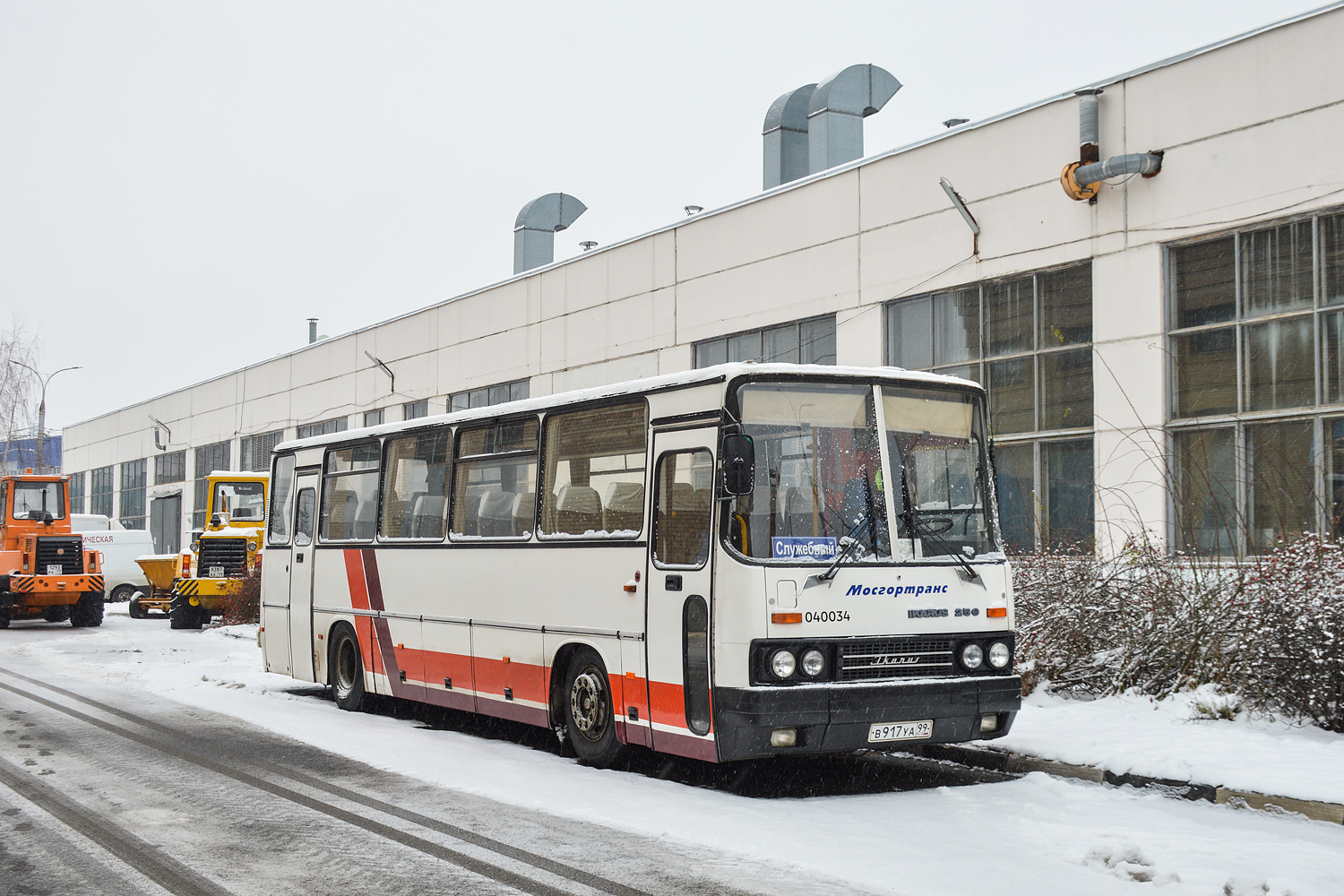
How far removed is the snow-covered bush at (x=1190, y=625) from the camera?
32.4 ft

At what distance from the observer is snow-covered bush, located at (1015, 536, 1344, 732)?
9.89 meters

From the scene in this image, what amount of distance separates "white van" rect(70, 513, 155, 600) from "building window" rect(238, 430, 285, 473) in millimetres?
8576

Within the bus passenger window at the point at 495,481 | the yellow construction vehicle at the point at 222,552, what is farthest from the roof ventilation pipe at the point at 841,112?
the bus passenger window at the point at 495,481

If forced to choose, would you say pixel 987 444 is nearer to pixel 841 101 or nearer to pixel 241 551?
pixel 841 101

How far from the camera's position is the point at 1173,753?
30.2 feet

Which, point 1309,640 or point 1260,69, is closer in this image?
point 1309,640

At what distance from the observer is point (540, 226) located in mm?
41688

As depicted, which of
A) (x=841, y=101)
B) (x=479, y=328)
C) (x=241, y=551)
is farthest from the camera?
(x=479, y=328)

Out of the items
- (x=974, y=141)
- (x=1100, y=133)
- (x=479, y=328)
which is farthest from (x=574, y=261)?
(x=1100, y=133)

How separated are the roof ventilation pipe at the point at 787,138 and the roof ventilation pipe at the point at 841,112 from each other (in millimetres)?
2206

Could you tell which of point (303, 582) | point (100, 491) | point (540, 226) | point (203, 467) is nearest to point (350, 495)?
point (303, 582)

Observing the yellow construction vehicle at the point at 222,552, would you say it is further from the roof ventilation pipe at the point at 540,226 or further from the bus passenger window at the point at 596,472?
the bus passenger window at the point at 596,472

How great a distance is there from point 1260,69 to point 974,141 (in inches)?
190

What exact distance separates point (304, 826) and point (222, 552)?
24480 millimetres
